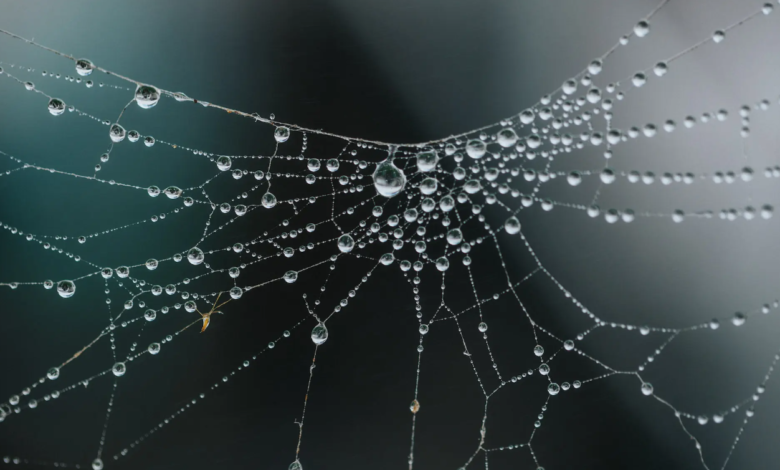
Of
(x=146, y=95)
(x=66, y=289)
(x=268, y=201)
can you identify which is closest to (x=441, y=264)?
(x=268, y=201)

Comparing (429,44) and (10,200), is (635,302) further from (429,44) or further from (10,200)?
(10,200)

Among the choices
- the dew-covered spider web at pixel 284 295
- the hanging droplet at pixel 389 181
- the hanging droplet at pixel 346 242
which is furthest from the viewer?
the dew-covered spider web at pixel 284 295

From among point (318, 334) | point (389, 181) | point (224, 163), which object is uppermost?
point (224, 163)

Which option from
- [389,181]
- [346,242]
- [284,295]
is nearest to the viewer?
[389,181]

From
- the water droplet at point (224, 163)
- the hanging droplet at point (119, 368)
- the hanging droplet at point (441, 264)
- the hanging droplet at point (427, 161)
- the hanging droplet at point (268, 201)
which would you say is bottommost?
the hanging droplet at point (119, 368)

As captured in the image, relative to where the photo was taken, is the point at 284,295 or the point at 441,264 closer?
the point at 441,264

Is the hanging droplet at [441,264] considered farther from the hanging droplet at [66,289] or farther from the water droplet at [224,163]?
the hanging droplet at [66,289]

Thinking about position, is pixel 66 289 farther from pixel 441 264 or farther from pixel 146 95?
pixel 441 264

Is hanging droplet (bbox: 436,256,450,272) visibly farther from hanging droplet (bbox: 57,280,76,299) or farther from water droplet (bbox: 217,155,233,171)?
hanging droplet (bbox: 57,280,76,299)

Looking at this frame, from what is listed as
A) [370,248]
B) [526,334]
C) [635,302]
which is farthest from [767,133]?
[370,248]

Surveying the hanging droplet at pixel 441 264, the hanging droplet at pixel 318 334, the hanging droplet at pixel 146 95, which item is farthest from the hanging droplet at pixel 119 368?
the hanging droplet at pixel 441 264

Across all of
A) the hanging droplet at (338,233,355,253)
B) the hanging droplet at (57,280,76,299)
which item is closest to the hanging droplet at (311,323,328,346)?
the hanging droplet at (338,233,355,253)
